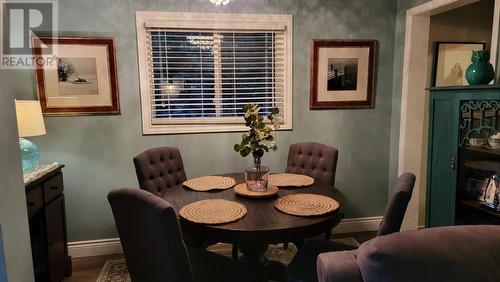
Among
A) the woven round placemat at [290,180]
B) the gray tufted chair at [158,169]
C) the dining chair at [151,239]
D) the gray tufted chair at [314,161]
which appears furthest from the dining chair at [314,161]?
the dining chair at [151,239]

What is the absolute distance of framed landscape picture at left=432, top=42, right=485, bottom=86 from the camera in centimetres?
325

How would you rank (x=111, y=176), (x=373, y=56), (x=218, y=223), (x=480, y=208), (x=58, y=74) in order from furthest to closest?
(x=373, y=56) < (x=111, y=176) < (x=58, y=74) < (x=480, y=208) < (x=218, y=223)

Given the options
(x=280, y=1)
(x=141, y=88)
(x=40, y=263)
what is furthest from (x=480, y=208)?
(x=40, y=263)

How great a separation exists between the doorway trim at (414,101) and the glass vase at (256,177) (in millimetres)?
1734

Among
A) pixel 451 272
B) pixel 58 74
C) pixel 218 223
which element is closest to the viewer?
pixel 451 272

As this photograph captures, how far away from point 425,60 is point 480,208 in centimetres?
149

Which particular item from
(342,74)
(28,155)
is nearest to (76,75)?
(28,155)

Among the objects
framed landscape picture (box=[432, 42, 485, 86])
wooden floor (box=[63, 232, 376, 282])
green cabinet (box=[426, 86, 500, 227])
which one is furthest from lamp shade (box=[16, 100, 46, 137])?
framed landscape picture (box=[432, 42, 485, 86])

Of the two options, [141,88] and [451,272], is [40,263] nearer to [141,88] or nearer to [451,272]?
[141,88]

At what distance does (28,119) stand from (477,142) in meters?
3.03

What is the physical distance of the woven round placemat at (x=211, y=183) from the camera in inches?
92.4

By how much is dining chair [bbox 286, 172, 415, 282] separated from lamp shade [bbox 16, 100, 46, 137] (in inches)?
76.6

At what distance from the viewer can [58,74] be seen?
111 inches

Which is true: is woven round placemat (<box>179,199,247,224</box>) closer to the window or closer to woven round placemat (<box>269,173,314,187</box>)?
woven round placemat (<box>269,173,314,187</box>)
